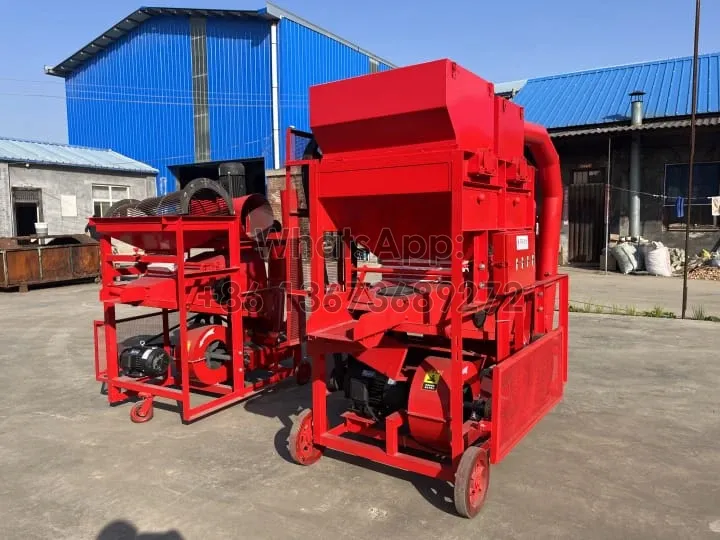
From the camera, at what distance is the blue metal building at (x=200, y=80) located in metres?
19.9

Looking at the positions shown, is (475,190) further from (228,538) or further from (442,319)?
(228,538)

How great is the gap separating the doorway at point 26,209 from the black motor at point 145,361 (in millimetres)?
15274

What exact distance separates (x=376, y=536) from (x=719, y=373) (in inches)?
196

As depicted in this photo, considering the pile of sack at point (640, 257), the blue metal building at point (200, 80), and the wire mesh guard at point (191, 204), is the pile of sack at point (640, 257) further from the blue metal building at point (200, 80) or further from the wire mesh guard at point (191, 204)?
the wire mesh guard at point (191, 204)

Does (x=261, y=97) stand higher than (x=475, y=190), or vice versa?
(x=261, y=97)

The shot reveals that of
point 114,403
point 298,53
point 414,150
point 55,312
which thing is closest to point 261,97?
point 298,53

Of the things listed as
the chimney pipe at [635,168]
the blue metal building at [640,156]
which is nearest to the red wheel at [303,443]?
the blue metal building at [640,156]

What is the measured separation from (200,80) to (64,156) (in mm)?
5786

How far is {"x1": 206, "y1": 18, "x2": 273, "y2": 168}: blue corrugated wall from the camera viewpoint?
19.9 m

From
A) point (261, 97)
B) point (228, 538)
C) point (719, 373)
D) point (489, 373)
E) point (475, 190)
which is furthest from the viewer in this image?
point (261, 97)

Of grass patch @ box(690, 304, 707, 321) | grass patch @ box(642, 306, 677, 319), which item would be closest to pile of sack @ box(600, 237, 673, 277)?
grass patch @ box(690, 304, 707, 321)

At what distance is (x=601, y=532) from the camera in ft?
10.3

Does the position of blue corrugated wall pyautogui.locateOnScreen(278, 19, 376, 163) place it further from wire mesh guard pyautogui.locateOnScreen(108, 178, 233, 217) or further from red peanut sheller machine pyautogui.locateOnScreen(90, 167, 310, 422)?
wire mesh guard pyautogui.locateOnScreen(108, 178, 233, 217)

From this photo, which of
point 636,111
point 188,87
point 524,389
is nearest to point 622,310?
point 524,389
